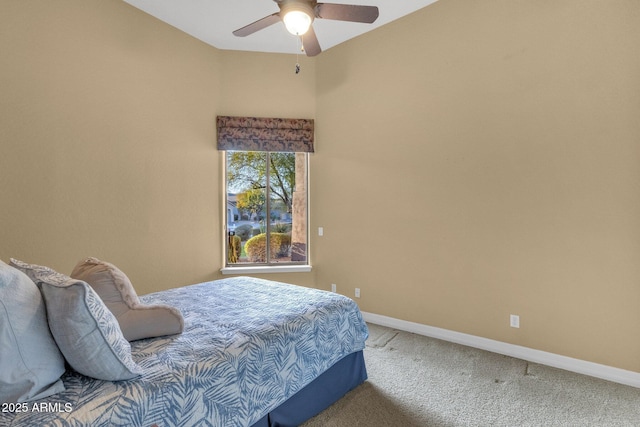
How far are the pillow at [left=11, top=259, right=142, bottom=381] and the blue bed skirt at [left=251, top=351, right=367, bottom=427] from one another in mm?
816

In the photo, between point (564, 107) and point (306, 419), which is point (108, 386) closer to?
point (306, 419)

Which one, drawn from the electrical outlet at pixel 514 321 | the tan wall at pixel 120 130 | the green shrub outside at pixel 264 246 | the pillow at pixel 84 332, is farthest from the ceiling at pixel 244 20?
the electrical outlet at pixel 514 321

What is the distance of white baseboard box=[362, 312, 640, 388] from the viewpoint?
2.51m

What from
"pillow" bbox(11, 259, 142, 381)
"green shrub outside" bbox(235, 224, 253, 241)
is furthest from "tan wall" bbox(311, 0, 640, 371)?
"pillow" bbox(11, 259, 142, 381)

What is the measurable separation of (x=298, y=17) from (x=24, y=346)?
225cm

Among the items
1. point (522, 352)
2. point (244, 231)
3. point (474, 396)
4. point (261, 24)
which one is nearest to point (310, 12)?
point (261, 24)

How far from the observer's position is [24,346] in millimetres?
1171

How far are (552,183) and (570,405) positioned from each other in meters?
1.64

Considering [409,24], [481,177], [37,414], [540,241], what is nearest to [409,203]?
[481,177]

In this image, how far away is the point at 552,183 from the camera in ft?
9.04

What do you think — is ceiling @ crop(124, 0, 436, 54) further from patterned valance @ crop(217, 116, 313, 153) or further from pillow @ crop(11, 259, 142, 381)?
pillow @ crop(11, 259, 142, 381)

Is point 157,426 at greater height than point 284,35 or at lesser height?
lesser

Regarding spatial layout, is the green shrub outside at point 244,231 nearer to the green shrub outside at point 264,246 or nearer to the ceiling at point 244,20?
the green shrub outside at point 264,246

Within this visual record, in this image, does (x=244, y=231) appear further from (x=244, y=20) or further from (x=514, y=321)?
(x=514, y=321)
